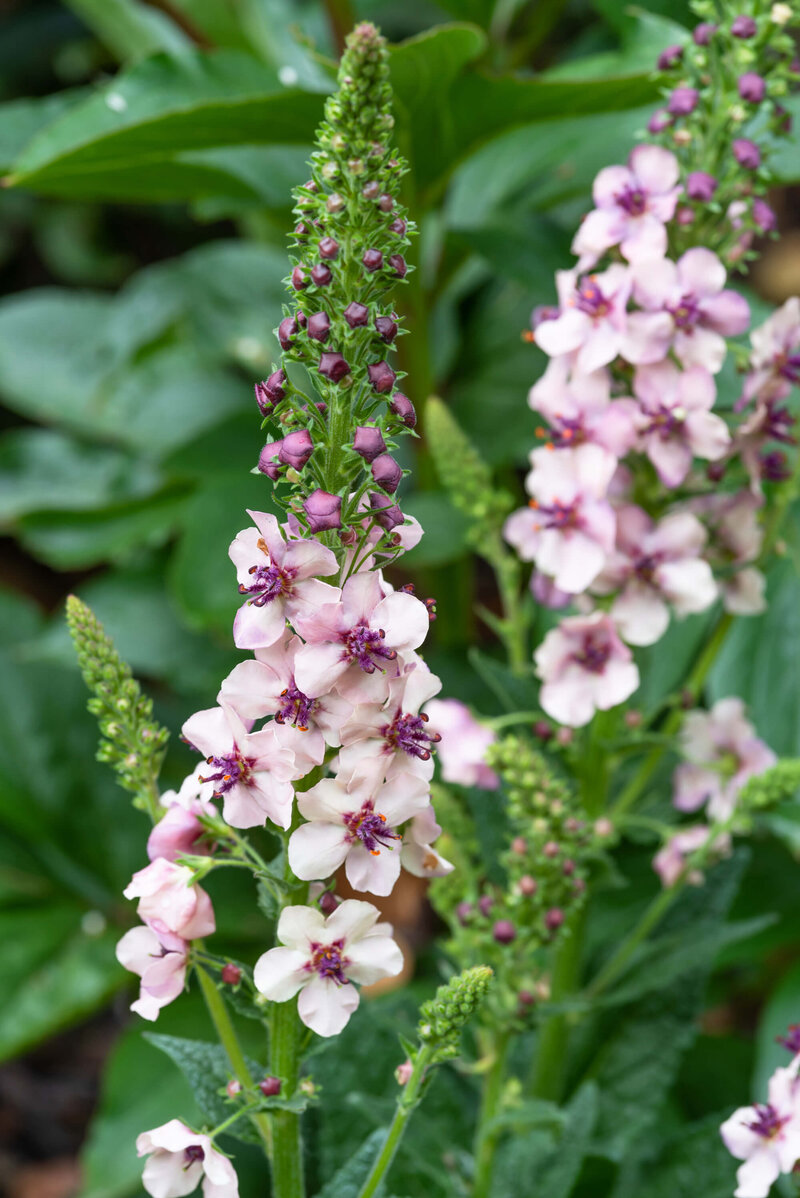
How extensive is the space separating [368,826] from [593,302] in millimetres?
A: 414

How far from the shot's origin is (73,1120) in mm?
1790

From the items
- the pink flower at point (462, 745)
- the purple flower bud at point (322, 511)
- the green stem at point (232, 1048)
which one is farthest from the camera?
the pink flower at point (462, 745)

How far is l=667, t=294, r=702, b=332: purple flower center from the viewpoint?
2.55ft

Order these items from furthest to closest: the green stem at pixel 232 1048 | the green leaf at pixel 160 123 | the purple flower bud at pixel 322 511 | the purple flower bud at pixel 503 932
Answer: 1. the green leaf at pixel 160 123
2. the purple flower bud at pixel 503 932
3. the green stem at pixel 232 1048
4. the purple flower bud at pixel 322 511

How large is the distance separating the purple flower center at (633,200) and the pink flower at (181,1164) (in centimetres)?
61

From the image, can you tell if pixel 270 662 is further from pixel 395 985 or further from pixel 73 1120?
pixel 73 1120

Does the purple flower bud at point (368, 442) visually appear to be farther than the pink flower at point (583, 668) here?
No

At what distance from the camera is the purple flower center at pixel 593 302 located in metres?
0.79

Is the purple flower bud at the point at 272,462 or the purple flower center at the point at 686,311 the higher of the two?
the purple flower bud at the point at 272,462

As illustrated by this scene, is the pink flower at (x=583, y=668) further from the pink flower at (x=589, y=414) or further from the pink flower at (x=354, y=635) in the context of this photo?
the pink flower at (x=354, y=635)

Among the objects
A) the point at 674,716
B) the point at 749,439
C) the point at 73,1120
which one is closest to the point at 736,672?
the point at 674,716

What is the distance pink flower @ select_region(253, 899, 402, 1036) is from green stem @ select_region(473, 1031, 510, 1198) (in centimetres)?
27

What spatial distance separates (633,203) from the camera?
793 mm

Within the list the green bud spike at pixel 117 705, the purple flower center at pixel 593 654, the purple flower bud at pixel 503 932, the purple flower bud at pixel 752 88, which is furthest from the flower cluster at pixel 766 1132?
the purple flower bud at pixel 752 88
